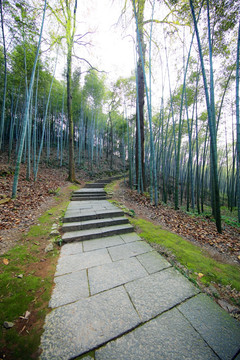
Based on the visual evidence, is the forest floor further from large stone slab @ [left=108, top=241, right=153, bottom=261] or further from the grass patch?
large stone slab @ [left=108, top=241, right=153, bottom=261]

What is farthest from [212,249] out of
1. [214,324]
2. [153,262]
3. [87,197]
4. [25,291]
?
[87,197]

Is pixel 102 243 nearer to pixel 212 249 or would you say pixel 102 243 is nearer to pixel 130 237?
pixel 130 237

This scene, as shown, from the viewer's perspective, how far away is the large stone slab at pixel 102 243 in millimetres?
2029

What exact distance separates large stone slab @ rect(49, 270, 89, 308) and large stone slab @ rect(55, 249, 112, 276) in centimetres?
9

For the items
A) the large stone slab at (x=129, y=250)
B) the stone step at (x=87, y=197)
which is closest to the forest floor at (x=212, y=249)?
the large stone slab at (x=129, y=250)

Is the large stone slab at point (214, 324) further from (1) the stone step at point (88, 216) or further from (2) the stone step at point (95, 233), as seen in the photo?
(1) the stone step at point (88, 216)

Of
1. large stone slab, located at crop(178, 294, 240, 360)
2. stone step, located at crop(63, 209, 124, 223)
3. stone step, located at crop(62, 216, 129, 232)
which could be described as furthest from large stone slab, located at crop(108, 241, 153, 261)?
stone step, located at crop(63, 209, 124, 223)

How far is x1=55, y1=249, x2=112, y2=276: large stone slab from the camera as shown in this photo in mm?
1588

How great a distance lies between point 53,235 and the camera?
227cm

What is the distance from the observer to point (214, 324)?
1.04m

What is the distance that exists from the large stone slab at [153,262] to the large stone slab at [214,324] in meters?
0.44

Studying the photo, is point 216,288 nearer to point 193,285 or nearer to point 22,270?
point 193,285

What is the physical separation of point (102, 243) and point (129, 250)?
493 millimetres

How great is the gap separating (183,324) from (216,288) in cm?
74
